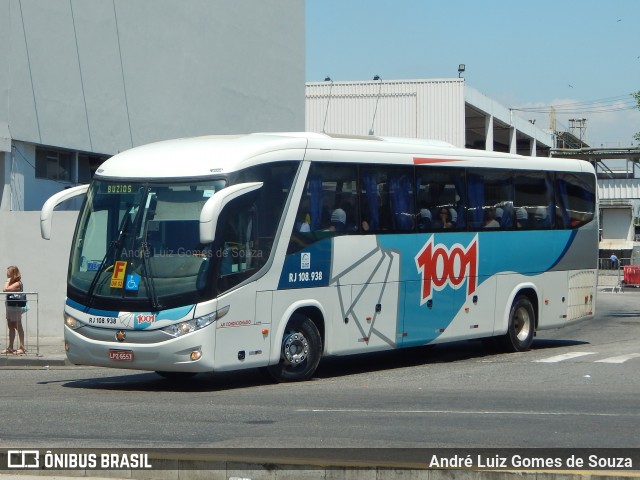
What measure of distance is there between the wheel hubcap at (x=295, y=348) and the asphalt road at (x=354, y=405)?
0.41 m

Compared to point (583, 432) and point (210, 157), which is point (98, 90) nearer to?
point (210, 157)

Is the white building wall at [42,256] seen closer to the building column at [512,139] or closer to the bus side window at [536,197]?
the bus side window at [536,197]

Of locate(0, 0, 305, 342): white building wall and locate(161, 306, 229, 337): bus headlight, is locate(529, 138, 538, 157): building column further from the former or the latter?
locate(161, 306, 229, 337): bus headlight

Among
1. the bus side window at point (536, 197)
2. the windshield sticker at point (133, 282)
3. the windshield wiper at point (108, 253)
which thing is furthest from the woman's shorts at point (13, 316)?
the bus side window at point (536, 197)

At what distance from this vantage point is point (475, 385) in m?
16.0

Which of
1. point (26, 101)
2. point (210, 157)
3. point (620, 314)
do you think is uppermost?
point (26, 101)

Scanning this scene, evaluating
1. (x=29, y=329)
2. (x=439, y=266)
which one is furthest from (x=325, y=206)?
(x=29, y=329)

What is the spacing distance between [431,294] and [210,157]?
537 centimetres

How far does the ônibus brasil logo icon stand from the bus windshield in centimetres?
498

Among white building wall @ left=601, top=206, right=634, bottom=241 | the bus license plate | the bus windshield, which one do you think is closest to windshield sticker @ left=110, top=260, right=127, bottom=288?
the bus windshield

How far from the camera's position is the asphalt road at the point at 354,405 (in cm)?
1064

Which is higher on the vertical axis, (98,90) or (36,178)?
(98,90)

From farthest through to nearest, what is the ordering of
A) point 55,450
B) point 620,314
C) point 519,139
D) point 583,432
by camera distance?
point 519,139, point 620,314, point 583,432, point 55,450

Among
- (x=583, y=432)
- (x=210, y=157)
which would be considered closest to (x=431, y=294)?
(x=210, y=157)
